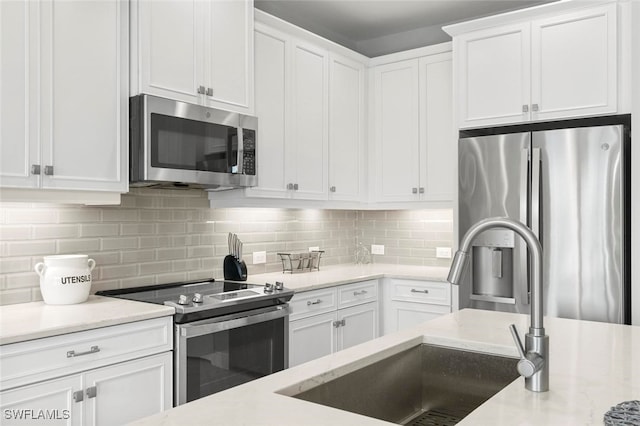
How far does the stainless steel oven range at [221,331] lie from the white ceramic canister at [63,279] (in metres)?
0.30

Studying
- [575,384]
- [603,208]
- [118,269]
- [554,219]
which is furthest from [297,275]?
[575,384]

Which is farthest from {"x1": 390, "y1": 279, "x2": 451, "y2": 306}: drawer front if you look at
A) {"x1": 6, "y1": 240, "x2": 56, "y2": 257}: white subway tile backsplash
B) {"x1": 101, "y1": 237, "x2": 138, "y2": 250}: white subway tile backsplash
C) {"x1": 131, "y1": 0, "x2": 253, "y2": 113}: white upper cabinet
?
{"x1": 6, "y1": 240, "x2": 56, "y2": 257}: white subway tile backsplash

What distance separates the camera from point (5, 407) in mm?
1893

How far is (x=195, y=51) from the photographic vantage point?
2926 mm

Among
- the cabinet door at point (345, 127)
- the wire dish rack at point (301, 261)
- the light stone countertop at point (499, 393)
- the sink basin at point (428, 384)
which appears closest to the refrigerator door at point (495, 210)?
the cabinet door at point (345, 127)

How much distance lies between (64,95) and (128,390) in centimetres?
131

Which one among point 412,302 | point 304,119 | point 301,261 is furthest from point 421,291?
point 304,119

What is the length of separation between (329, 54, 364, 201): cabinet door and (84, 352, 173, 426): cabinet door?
6.55 feet

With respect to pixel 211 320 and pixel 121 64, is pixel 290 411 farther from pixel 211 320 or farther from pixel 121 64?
pixel 121 64

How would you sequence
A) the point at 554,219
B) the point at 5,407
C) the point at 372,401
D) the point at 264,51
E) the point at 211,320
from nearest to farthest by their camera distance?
the point at 372,401
the point at 5,407
the point at 211,320
the point at 554,219
the point at 264,51

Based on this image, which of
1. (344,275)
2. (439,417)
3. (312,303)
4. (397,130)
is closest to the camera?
(439,417)

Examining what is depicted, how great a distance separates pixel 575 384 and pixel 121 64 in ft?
7.70

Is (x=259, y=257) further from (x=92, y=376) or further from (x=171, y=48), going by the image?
(x=92, y=376)
